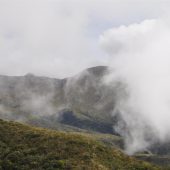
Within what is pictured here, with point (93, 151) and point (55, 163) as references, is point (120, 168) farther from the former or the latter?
point (55, 163)

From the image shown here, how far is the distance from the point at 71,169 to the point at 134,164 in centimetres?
1234

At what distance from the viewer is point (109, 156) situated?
64812mm

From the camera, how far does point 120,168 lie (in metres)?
61.0

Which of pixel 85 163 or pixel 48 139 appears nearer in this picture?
pixel 85 163

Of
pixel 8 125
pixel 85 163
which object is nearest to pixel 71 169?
pixel 85 163

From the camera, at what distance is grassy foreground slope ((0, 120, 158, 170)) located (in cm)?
5869

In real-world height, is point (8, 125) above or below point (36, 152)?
above

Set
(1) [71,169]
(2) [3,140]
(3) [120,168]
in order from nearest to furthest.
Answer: (1) [71,169] < (3) [120,168] < (2) [3,140]

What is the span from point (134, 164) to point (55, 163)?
43.3 ft

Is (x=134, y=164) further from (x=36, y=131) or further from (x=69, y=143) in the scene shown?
(x=36, y=131)

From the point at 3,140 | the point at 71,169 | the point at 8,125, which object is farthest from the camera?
the point at 8,125

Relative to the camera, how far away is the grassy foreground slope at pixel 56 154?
193ft

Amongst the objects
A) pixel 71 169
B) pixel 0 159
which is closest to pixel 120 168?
pixel 71 169

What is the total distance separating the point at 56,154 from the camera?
2429 inches
